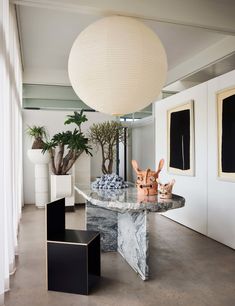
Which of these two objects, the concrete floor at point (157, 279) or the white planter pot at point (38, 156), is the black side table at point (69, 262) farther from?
the white planter pot at point (38, 156)

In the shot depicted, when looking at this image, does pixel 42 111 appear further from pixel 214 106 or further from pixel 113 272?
pixel 113 272

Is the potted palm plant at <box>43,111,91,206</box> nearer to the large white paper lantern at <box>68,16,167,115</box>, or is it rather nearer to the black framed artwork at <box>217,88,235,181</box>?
the black framed artwork at <box>217,88,235,181</box>

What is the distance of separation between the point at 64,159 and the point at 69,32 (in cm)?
267

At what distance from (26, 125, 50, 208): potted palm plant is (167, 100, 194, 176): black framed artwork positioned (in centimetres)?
281

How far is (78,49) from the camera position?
108 inches

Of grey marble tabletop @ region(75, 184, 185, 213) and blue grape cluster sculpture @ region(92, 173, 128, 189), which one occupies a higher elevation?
blue grape cluster sculpture @ region(92, 173, 128, 189)

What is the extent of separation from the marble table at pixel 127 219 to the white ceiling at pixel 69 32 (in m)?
Answer: 2.20

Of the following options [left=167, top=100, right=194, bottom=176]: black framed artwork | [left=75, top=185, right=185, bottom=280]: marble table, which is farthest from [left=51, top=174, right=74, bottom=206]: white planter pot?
[left=75, top=185, right=185, bottom=280]: marble table

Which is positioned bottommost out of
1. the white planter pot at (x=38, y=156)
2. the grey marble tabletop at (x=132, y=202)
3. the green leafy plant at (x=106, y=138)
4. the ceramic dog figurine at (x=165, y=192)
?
the grey marble tabletop at (x=132, y=202)

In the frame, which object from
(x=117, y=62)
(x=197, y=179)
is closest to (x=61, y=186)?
(x=197, y=179)

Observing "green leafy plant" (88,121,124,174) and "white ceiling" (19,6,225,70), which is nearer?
"white ceiling" (19,6,225,70)

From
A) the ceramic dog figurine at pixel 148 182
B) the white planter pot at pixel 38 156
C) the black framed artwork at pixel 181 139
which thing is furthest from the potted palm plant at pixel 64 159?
the ceramic dog figurine at pixel 148 182

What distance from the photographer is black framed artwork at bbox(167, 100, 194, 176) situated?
486 cm

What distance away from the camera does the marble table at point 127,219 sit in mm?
2680
